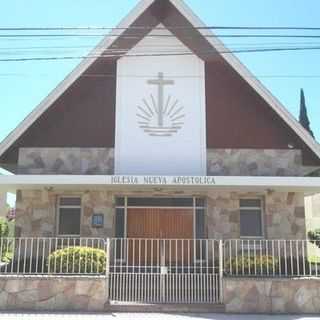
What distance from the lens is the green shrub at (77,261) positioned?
11922 millimetres

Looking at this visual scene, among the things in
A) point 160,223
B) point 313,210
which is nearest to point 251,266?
point 160,223

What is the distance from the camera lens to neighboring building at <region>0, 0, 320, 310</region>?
15.6 m

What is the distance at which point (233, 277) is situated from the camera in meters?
11.7

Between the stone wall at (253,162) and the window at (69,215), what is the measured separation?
13.7 feet

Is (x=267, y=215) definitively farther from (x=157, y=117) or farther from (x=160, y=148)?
(x=157, y=117)

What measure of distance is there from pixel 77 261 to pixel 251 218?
6198 mm

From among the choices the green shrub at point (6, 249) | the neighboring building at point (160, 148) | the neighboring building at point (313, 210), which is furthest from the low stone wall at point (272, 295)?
the neighboring building at point (313, 210)

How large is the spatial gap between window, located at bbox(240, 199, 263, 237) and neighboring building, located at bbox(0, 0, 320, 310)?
3 centimetres

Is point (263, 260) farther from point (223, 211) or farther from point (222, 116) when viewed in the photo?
point (222, 116)

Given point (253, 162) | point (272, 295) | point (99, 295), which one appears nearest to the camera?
point (99, 295)

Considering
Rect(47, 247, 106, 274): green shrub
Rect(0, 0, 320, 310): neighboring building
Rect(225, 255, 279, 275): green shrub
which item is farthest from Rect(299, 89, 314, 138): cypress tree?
Rect(47, 247, 106, 274): green shrub

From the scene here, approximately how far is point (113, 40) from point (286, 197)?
7.11 meters

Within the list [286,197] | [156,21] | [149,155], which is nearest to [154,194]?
[149,155]

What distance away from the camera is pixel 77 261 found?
11945 mm
